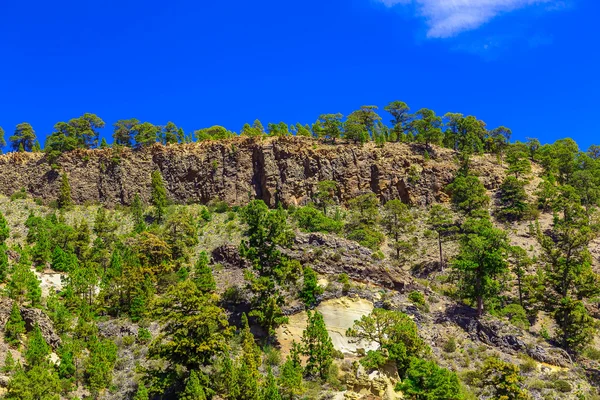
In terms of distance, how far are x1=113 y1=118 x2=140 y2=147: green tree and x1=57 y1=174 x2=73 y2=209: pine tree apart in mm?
15579

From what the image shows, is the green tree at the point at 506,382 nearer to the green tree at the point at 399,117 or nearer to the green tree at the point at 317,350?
the green tree at the point at 317,350

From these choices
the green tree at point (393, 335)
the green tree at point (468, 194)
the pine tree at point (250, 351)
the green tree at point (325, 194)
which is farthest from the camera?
the green tree at point (325, 194)

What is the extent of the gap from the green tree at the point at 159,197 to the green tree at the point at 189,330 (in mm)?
45657

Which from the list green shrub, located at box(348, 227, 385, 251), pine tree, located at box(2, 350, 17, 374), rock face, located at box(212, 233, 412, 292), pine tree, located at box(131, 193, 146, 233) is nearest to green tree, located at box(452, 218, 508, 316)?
rock face, located at box(212, 233, 412, 292)

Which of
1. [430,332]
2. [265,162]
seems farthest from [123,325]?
[265,162]

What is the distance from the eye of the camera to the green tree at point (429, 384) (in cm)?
3775

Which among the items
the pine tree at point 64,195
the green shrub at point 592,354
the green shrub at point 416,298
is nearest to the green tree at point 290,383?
the green shrub at point 416,298

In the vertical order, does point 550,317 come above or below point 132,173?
below

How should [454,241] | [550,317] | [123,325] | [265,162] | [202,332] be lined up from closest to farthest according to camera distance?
[202,332]
[123,325]
[550,317]
[454,241]
[265,162]

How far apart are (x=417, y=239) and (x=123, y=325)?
158 ft

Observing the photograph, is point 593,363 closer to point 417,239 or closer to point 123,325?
point 417,239

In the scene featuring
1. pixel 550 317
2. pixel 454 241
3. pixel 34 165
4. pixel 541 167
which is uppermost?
pixel 34 165

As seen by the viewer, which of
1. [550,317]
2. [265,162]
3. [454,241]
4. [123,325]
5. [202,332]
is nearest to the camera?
[202,332]

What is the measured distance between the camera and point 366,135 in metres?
108
